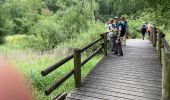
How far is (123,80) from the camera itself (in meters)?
8.16

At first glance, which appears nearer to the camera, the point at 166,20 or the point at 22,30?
the point at 166,20

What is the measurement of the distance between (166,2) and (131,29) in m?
18.4

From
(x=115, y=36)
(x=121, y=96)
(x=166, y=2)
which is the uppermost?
(x=166, y=2)

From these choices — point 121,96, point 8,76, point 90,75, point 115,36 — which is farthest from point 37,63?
point 8,76

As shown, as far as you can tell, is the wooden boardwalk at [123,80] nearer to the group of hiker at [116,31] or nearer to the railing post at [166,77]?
the group of hiker at [116,31]

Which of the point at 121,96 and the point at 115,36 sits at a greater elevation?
the point at 115,36

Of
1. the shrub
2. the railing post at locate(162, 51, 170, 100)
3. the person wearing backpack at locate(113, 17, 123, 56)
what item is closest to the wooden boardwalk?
the person wearing backpack at locate(113, 17, 123, 56)

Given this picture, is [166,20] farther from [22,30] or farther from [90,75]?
[22,30]

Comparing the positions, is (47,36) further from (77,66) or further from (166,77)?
(166,77)

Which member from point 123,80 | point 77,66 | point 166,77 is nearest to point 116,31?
point 123,80

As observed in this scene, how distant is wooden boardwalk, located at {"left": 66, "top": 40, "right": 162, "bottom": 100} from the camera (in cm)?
695

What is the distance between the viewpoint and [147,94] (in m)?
6.94

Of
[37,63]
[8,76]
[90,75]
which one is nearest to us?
[8,76]

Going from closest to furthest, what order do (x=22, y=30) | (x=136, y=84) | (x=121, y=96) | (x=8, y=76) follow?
1. (x=8, y=76)
2. (x=121, y=96)
3. (x=136, y=84)
4. (x=22, y=30)
